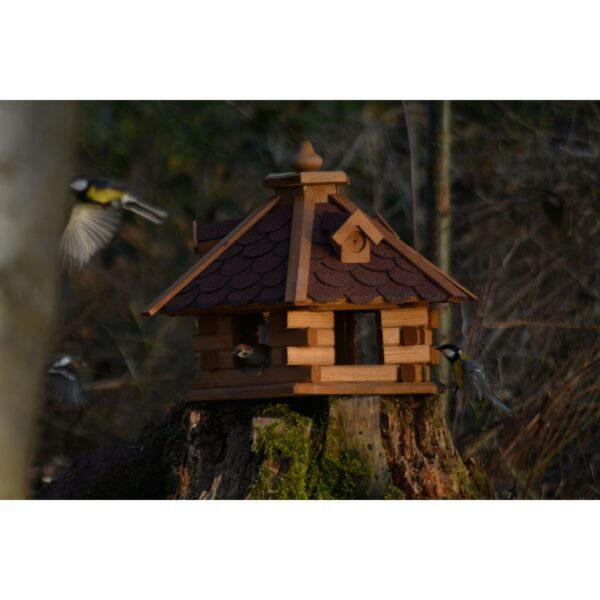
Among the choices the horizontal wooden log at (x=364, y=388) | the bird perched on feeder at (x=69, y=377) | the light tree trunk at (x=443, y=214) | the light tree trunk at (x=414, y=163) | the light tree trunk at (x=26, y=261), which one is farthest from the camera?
the light tree trunk at (x=414, y=163)

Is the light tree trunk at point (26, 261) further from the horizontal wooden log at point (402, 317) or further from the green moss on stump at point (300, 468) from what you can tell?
the horizontal wooden log at point (402, 317)

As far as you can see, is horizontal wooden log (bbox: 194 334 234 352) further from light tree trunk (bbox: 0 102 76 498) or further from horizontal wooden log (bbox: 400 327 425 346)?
light tree trunk (bbox: 0 102 76 498)

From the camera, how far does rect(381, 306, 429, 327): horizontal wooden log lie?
7.33 meters

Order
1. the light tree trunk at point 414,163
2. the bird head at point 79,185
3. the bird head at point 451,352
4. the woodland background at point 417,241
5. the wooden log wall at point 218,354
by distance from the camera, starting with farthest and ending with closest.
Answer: the woodland background at point 417,241 → the light tree trunk at point 414,163 → the bird head at point 451,352 → the bird head at point 79,185 → the wooden log wall at point 218,354

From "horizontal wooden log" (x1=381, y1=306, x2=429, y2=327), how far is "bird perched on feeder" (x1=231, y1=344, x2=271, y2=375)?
562 mm

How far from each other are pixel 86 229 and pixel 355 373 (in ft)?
5.44

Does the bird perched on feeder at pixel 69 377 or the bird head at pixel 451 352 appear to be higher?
the bird head at pixel 451 352

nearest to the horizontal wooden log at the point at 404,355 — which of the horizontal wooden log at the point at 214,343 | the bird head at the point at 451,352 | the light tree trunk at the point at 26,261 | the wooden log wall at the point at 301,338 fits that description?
the wooden log wall at the point at 301,338

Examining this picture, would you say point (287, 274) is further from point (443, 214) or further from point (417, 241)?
point (417, 241)

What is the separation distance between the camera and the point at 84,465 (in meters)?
8.01

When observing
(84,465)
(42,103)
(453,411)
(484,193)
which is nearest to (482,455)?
(453,411)

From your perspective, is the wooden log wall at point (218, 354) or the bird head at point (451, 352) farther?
the bird head at point (451, 352)

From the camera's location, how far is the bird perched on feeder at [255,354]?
7246 millimetres

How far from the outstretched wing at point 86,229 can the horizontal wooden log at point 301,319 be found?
1193mm
